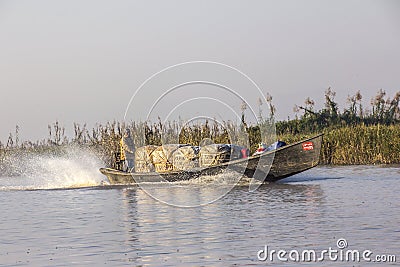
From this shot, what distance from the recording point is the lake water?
10.6 meters

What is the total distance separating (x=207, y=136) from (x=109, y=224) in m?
13.2

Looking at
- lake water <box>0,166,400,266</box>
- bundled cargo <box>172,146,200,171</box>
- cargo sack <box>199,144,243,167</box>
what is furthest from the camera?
bundled cargo <box>172,146,200,171</box>

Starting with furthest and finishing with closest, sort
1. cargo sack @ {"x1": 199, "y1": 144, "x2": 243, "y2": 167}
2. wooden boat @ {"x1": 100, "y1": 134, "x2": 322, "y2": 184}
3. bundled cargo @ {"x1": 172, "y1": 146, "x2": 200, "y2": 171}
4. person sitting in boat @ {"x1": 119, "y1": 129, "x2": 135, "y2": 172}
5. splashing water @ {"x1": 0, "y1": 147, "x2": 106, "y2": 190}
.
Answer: splashing water @ {"x1": 0, "y1": 147, "x2": 106, "y2": 190}, person sitting in boat @ {"x1": 119, "y1": 129, "x2": 135, "y2": 172}, bundled cargo @ {"x1": 172, "y1": 146, "x2": 200, "y2": 171}, cargo sack @ {"x1": 199, "y1": 144, "x2": 243, "y2": 167}, wooden boat @ {"x1": 100, "y1": 134, "x2": 322, "y2": 184}

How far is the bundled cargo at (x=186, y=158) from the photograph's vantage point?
72.6ft

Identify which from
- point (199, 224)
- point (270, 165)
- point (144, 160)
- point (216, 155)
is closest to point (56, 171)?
point (144, 160)

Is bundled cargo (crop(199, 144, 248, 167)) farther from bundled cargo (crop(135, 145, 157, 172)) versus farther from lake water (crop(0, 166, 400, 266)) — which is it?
bundled cargo (crop(135, 145, 157, 172))

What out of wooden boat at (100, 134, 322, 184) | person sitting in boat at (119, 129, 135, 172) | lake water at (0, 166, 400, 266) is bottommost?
lake water at (0, 166, 400, 266)

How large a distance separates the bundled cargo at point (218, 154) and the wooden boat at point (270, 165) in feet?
0.76

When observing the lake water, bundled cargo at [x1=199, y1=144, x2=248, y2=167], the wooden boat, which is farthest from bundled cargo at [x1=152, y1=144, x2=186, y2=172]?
bundled cargo at [x1=199, y1=144, x2=248, y2=167]

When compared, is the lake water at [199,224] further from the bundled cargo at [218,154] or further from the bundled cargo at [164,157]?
the bundled cargo at [218,154]

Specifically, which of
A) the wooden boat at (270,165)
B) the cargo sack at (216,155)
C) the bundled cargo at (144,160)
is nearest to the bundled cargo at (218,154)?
the cargo sack at (216,155)

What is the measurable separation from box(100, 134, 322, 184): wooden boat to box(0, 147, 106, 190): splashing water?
3516mm

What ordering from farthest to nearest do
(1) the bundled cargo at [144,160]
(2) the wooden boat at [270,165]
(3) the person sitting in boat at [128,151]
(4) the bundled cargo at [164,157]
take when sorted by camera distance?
(3) the person sitting in boat at [128,151], (1) the bundled cargo at [144,160], (4) the bundled cargo at [164,157], (2) the wooden boat at [270,165]

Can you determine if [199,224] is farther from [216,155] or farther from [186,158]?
[186,158]
